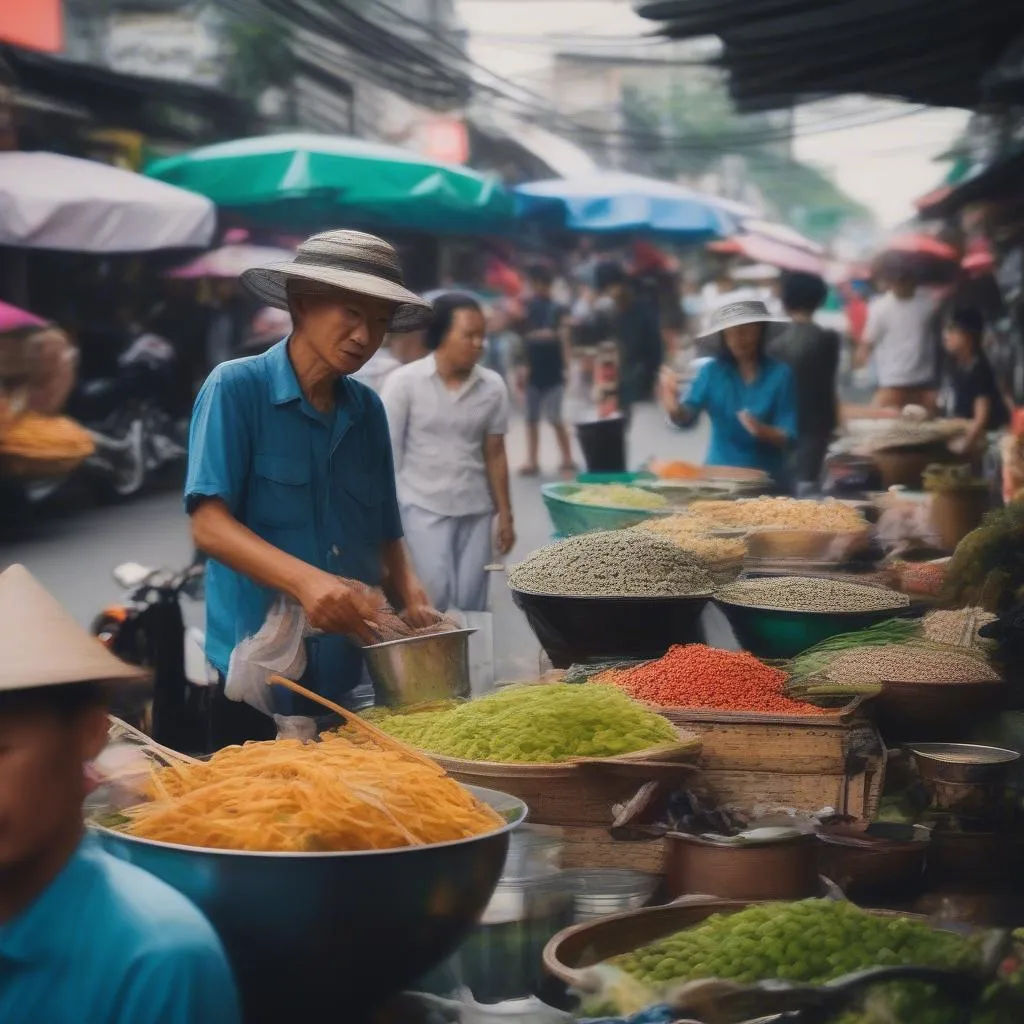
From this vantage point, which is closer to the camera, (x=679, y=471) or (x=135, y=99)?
(x=679, y=471)

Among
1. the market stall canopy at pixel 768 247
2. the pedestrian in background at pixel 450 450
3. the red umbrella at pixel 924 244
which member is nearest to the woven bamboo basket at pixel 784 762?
the pedestrian in background at pixel 450 450

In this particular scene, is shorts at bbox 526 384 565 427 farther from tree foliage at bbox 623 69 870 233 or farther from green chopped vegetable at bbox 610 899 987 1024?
green chopped vegetable at bbox 610 899 987 1024

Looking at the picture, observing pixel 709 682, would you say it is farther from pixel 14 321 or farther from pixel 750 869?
pixel 14 321

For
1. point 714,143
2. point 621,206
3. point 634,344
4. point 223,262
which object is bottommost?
point 634,344

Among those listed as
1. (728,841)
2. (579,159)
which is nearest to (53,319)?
(728,841)

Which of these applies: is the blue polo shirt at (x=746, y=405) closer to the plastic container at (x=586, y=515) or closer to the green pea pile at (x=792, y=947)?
the plastic container at (x=586, y=515)

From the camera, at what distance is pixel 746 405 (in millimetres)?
7527

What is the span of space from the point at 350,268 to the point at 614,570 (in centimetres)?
120

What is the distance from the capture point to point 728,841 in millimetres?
2875

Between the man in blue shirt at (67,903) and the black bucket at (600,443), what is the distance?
6.40 meters

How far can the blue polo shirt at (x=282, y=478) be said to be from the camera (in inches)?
145

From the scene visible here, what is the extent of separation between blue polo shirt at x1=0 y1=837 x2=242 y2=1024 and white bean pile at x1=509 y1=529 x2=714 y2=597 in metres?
2.64

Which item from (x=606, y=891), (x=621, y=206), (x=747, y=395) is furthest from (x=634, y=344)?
(x=606, y=891)

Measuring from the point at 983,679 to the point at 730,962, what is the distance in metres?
1.91
